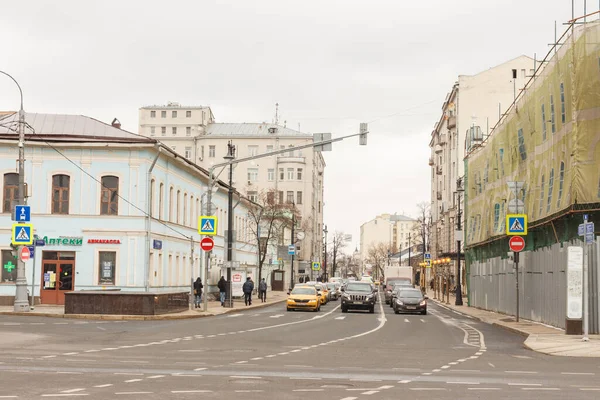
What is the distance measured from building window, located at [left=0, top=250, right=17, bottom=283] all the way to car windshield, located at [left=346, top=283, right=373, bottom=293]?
1785 centimetres

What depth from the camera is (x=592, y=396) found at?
12.1 meters

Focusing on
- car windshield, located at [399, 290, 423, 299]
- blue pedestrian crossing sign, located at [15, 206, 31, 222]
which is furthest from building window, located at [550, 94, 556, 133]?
blue pedestrian crossing sign, located at [15, 206, 31, 222]

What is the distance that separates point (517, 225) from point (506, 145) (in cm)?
1099

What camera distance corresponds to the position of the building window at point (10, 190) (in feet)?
141

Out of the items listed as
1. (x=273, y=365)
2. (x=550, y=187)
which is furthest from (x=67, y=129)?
(x=273, y=365)

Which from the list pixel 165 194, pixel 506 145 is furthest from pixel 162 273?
pixel 506 145

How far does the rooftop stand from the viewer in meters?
43.3

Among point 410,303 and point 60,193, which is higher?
point 60,193

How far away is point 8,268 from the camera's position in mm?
42312

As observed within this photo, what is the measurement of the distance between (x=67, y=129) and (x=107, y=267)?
8.27m

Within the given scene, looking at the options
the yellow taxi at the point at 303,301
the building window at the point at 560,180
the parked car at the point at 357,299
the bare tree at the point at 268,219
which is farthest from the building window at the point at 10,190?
the bare tree at the point at 268,219

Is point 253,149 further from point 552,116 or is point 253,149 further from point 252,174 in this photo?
point 552,116

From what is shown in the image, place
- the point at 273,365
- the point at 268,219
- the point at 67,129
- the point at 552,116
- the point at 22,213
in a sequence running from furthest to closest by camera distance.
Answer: the point at 268,219 → the point at 67,129 → the point at 22,213 → the point at 552,116 → the point at 273,365

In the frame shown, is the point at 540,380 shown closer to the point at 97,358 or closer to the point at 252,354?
the point at 252,354
